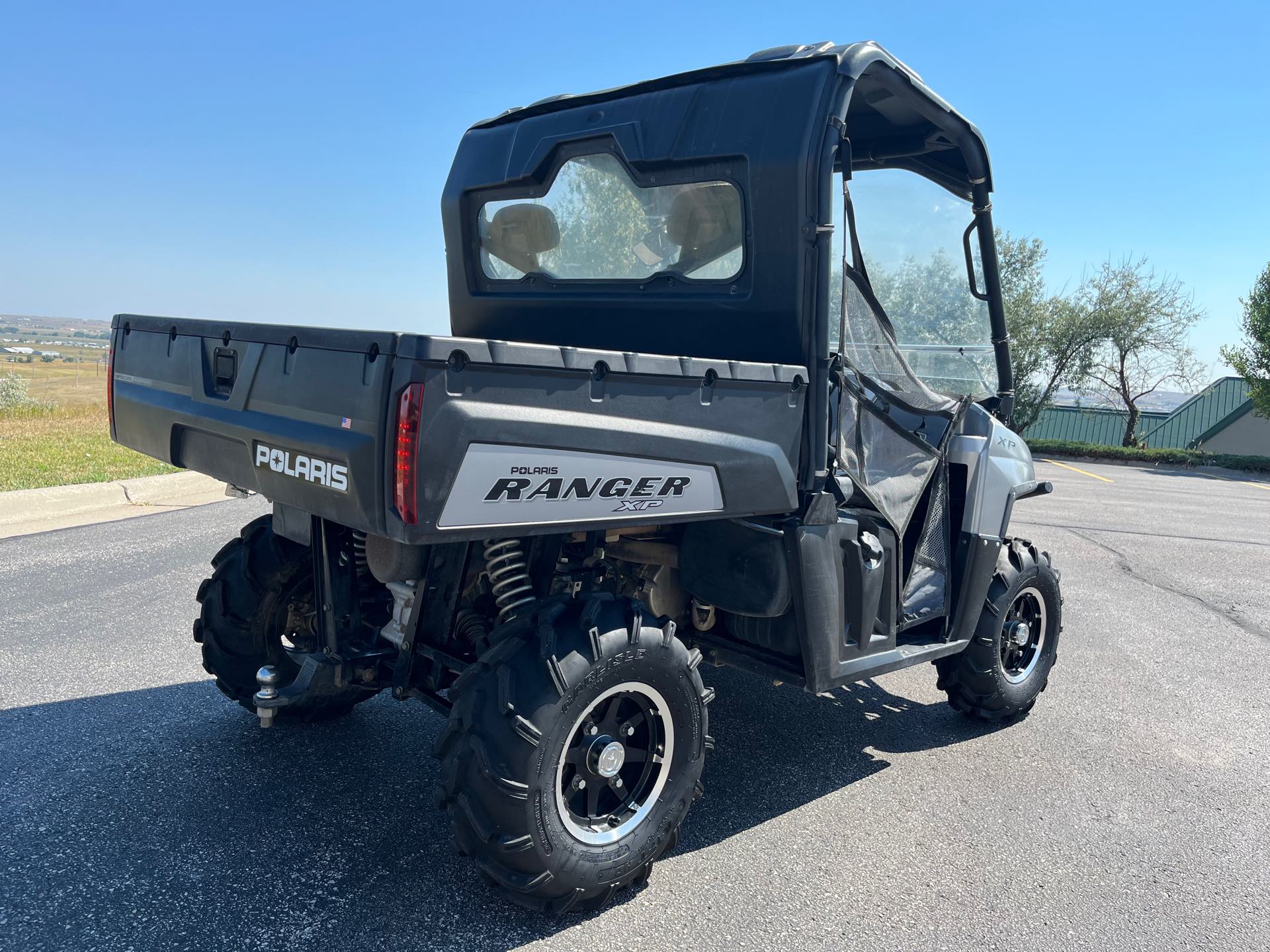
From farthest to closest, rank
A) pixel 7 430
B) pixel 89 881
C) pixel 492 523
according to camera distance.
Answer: pixel 7 430 < pixel 89 881 < pixel 492 523

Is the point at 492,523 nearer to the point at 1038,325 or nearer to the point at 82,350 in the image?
the point at 1038,325

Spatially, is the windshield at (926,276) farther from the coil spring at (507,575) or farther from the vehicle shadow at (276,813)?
the coil spring at (507,575)

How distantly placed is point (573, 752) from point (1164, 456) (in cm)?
2749

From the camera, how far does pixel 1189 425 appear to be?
30.7m

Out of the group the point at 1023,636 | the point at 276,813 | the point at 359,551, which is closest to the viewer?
the point at 276,813

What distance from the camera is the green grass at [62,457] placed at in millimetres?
8977

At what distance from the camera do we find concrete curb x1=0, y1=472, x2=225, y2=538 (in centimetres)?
758

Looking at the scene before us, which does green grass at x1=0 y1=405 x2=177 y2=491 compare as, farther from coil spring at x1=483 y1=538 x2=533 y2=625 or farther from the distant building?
the distant building

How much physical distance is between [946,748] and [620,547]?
6.35ft

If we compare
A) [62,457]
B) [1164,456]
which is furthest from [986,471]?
[1164,456]

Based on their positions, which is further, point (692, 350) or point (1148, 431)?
point (1148, 431)

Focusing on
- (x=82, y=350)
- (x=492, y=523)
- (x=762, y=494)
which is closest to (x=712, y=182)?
(x=762, y=494)

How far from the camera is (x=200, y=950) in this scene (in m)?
2.45

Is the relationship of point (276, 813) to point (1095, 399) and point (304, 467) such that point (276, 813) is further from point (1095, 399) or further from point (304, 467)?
point (1095, 399)
